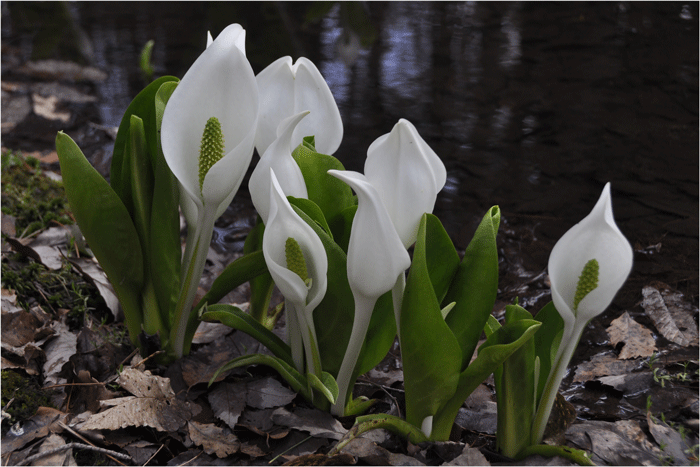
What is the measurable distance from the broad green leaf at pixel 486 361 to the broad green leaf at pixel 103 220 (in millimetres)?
796

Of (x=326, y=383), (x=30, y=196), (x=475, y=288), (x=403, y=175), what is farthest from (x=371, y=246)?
(x=30, y=196)

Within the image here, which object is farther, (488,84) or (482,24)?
(482,24)

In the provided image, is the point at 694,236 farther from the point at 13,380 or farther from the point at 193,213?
the point at 13,380

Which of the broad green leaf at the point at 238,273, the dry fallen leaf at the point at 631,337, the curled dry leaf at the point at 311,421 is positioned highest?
the broad green leaf at the point at 238,273

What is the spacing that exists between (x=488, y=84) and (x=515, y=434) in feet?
9.16

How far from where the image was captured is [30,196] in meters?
2.27

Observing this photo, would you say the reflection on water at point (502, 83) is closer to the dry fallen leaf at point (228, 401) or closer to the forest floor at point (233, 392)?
the forest floor at point (233, 392)

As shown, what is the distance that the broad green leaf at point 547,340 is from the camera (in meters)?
1.23

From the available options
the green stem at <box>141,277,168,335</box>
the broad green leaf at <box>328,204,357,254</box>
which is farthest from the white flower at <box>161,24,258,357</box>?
the green stem at <box>141,277,168,335</box>

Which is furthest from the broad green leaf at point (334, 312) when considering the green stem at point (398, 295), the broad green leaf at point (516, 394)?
the broad green leaf at point (516, 394)

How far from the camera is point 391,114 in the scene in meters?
3.24

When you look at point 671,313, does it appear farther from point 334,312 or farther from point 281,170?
point 281,170

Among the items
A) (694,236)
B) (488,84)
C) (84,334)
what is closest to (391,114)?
(488,84)

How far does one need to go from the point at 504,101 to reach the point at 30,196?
8.15 feet
